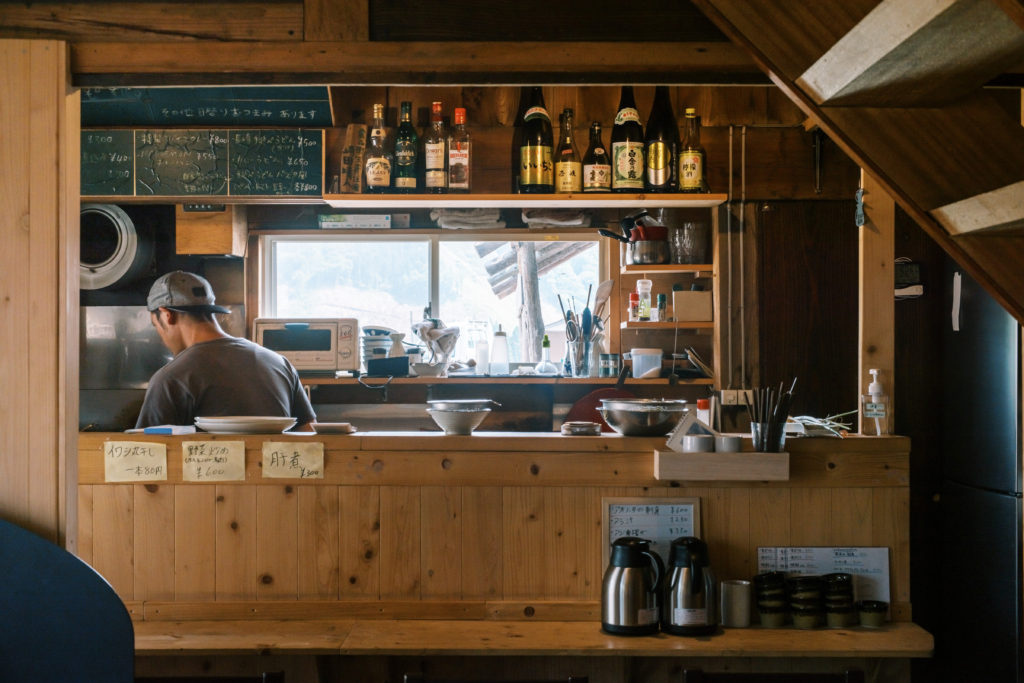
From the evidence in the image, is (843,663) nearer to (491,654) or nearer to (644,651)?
(644,651)

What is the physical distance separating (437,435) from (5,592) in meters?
Answer: 1.14

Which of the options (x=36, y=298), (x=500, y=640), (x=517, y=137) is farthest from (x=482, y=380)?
(x=36, y=298)

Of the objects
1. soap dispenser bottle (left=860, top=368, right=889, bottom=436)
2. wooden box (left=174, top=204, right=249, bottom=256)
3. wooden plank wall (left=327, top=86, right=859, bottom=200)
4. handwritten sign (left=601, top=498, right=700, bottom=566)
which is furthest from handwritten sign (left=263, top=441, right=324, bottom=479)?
wooden box (left=174, top=204, right=249, bottom=256)

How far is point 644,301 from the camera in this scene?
4496mm

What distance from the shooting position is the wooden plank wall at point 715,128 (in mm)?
4336

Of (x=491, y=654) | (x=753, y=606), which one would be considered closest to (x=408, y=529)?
(x=491, y=654)

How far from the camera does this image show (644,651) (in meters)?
2.28

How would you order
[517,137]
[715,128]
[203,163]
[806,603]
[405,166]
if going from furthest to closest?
[715,128], [517,137], [203,163], [405,166], [806,603]

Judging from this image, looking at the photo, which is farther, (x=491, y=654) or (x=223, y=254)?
(x=223, y=254)

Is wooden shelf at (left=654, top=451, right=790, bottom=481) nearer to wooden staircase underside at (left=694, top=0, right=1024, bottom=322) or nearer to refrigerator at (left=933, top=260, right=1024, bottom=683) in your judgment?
wooden staircase underside at (left=694, top=0, right=1024, bottom=322)

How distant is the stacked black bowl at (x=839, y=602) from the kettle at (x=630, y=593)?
0.47 metres

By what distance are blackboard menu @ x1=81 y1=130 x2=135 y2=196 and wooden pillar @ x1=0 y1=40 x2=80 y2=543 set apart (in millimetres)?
2119

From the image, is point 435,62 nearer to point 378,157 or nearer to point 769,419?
point 769,419

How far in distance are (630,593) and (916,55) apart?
146cm
